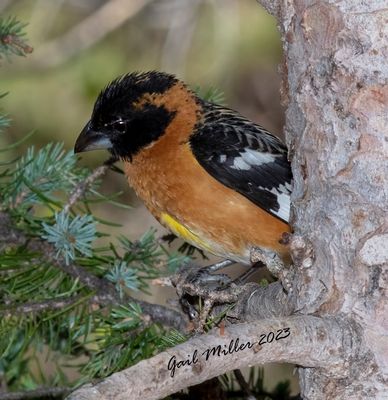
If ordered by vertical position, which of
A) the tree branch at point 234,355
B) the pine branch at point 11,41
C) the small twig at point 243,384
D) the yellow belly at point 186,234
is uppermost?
the pine branch at point 11,41

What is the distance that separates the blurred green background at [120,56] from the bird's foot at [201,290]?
2.29 meters

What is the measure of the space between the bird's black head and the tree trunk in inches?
48.5

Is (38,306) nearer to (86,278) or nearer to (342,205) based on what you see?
(86,278)

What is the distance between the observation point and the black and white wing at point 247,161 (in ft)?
9.78

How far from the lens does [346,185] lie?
6.59 ft

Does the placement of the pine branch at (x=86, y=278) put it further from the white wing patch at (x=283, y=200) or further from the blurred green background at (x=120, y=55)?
the blurred green background at (x=120, y=55)

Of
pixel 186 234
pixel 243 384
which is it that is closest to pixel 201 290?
pixel 243 384

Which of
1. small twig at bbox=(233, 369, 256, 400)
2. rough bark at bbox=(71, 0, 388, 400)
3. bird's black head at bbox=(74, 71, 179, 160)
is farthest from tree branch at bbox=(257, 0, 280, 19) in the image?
bird's black head at bbox=(74, 71, 179, 160)

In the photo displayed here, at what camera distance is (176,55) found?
5504mm

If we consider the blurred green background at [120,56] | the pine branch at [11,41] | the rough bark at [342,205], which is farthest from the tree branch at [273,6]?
the blurred green background at [120,56]

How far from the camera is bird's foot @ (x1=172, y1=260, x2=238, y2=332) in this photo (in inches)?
85.4

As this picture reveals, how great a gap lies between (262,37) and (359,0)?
371 cm

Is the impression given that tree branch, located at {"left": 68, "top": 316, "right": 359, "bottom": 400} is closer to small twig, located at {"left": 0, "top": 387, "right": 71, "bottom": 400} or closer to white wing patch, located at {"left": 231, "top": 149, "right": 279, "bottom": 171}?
small twig, located at {"left": 0, "top": 387, "right": 71, "bottom": 400}

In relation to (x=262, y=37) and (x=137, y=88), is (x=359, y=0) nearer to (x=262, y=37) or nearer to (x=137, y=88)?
(x=137, y=88)
